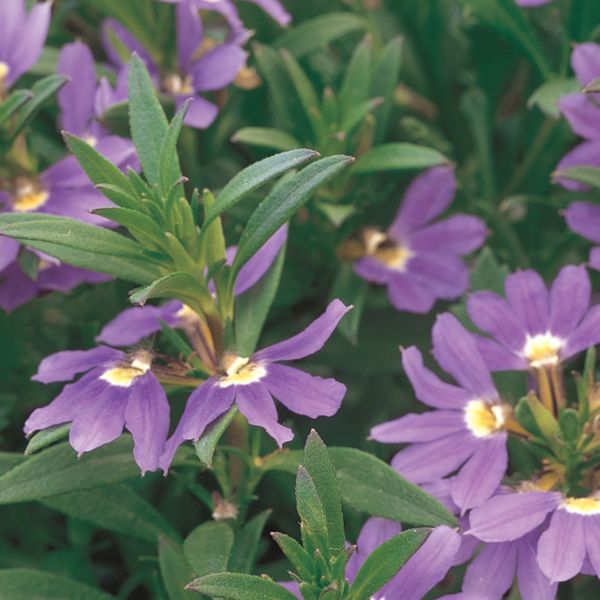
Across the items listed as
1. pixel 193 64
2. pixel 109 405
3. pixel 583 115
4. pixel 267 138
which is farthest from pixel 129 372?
pixel 583 115

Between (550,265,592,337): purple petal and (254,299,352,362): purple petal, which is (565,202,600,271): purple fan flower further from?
(254,299,352,362): purple petal

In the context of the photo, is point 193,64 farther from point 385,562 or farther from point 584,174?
point 385,562

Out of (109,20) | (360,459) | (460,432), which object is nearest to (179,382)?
(360,459)

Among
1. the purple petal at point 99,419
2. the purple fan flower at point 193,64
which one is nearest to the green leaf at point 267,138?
the purple fan flower at point 193,64

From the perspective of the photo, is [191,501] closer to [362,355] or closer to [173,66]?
[362,355]

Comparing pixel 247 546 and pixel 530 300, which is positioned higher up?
pixel 530 300

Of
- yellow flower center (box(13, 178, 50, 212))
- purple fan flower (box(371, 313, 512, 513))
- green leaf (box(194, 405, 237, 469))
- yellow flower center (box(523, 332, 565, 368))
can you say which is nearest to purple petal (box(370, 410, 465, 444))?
purple fan flower (box(371, 313, 512, 513))

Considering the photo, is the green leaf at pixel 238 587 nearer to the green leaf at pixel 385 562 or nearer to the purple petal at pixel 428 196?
the green leaf at pixel 385 562
